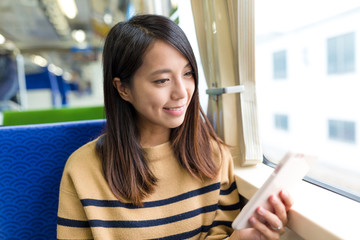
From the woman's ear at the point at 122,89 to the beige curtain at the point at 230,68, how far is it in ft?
1.31

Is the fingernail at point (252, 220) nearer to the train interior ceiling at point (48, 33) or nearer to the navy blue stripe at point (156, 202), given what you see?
the navy blue stripe at point (156, 202)

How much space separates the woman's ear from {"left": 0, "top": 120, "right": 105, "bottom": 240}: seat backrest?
28 centimetres

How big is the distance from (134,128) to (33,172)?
533 mm

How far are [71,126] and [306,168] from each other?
0.99 metres

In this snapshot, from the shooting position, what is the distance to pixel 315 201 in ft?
2.63

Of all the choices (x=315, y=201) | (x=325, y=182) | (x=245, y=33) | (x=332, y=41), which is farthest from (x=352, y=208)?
(x=332, y=41)

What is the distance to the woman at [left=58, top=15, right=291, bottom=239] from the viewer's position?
90 cm

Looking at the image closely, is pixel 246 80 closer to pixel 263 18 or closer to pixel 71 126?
pixel 263 18

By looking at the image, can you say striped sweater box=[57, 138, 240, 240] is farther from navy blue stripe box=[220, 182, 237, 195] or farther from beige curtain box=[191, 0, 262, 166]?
beige curtain box=[191, 0, 262, 166]

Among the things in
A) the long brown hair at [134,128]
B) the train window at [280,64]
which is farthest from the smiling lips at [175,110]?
the train window at [280,64]

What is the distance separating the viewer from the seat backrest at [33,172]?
1.20 metres

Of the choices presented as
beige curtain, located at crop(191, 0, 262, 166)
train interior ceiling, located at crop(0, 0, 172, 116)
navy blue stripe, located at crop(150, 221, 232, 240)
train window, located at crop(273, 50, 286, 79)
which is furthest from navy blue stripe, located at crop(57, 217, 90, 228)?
train window, located at crop(273, 50, 286, 79)

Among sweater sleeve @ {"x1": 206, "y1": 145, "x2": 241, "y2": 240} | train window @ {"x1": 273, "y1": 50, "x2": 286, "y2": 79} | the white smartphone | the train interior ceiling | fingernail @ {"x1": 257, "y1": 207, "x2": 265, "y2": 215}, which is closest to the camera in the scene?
the white smartphone

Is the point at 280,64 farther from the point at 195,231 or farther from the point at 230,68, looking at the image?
the point at 195,231
